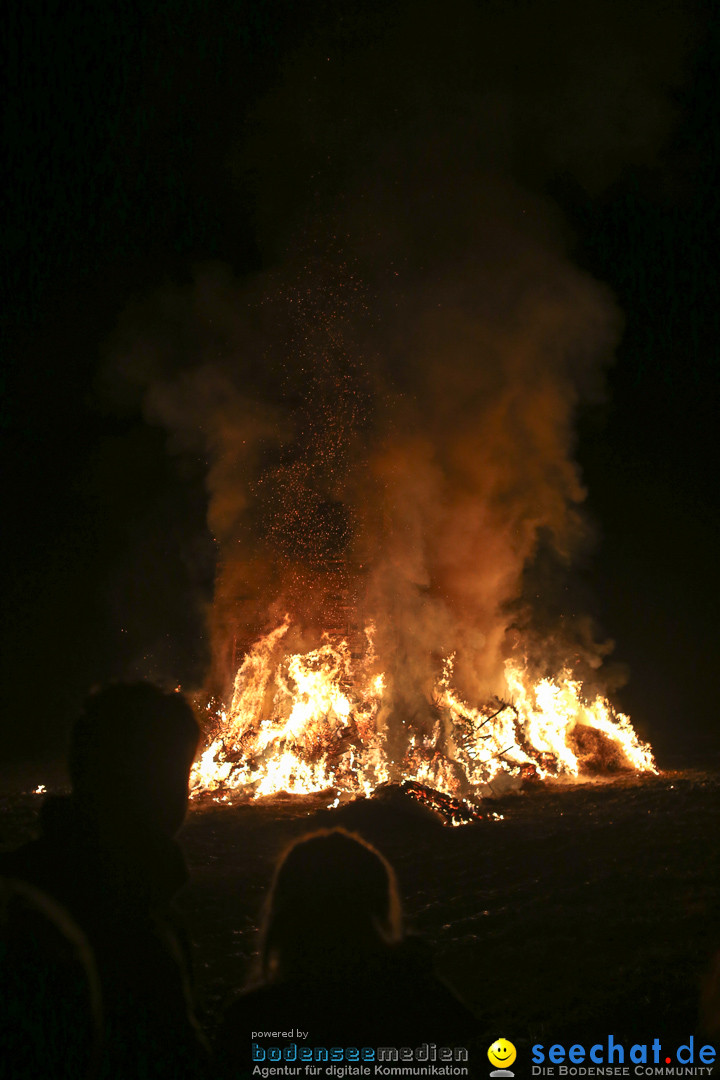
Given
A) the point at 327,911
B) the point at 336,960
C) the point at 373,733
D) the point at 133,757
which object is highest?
the point at 373,733

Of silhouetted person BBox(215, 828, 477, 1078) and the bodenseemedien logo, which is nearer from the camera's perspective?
silhouetted person BBox(215, 828, 477, 1078)

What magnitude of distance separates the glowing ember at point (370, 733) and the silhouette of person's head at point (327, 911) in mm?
10425

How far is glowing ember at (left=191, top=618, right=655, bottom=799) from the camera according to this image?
1328 cm

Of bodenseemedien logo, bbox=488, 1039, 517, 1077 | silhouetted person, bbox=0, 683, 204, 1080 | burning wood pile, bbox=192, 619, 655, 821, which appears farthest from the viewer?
burning wood pile, bbox=192, 619, 655, 821

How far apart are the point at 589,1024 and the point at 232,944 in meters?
3.28

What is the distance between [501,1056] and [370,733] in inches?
434

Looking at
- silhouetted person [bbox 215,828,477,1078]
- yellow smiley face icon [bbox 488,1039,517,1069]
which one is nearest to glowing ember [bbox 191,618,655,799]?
yellow smiley face icon [bbox 488,1039,517,1069]

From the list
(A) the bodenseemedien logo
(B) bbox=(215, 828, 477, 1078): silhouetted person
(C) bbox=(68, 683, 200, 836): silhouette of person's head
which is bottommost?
(A) the bodenseemedien logo

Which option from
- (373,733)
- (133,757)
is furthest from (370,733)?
(133,757)

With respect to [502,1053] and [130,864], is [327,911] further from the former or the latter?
[502,1053]

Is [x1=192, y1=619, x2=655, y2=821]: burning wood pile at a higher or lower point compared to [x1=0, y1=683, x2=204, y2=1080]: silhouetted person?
higher

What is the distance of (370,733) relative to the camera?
579 inches

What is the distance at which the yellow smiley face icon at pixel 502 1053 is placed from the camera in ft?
12.2

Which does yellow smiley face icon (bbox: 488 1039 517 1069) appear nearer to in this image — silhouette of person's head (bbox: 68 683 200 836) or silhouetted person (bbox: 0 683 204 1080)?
silhouetted person (bbox: 0 683 204 1080)
